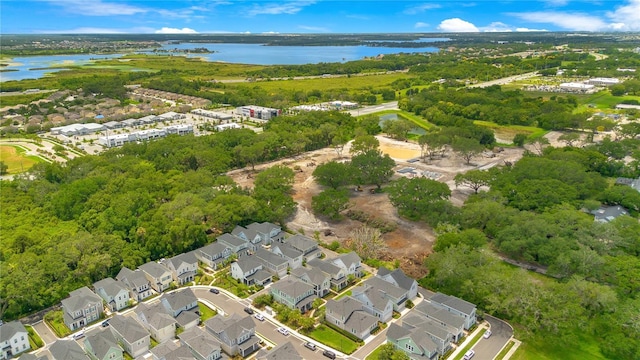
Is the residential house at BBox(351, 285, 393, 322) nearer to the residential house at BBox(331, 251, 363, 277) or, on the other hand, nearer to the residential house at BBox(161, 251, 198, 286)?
the residential house at BBox(331, 251, 363, 277)

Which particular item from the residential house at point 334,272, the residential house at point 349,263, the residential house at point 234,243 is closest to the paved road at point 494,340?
the residential house at point 349,263

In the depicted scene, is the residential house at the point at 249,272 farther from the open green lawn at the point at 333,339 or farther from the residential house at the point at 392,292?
the residential house at the point at 392,292

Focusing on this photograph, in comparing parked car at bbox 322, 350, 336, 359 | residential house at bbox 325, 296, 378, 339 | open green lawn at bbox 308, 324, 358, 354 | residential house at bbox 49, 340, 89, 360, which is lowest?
open green lawn at bbox 308, 324, 358, 354

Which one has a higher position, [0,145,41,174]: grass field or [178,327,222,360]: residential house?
[0,145,41,174]: grass field

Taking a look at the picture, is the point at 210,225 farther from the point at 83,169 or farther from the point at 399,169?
the point at 399,169

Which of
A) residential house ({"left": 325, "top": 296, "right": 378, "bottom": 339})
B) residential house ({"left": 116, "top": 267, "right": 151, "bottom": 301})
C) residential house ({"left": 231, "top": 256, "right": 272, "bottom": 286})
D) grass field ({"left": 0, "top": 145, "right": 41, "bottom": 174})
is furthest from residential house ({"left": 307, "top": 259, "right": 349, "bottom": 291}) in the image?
grass field ({"left": 0, "top": 145, "right": 41, "bottom": 174})

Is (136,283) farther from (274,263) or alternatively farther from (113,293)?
(274,263)
